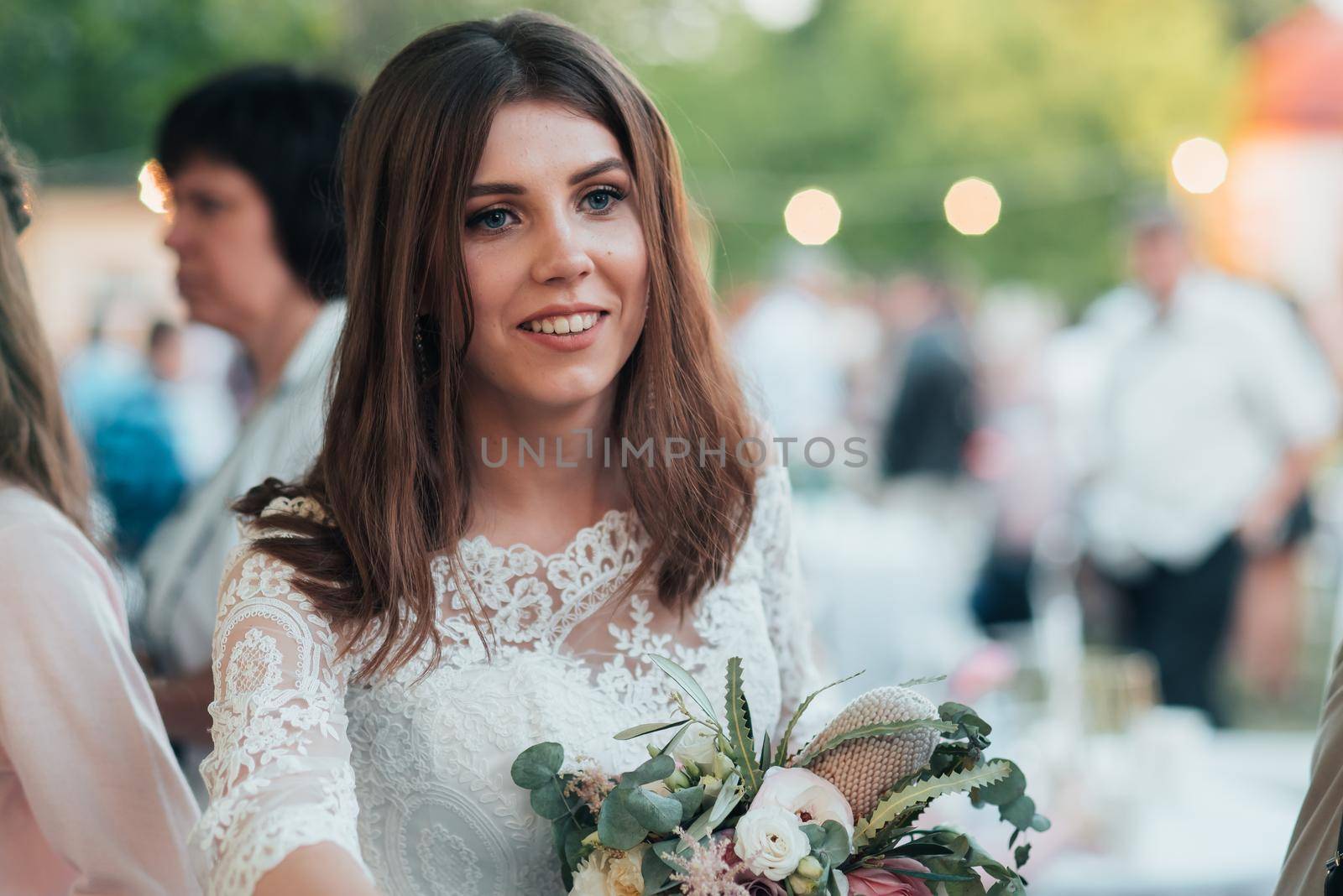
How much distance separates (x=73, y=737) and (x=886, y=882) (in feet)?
3.71

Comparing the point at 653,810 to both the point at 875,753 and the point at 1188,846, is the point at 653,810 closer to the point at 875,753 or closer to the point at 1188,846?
the point at 875,753

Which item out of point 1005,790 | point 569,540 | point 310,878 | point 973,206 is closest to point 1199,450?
point 973,206

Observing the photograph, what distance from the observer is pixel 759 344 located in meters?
10.8

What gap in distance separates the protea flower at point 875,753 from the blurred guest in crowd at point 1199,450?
15.1ft

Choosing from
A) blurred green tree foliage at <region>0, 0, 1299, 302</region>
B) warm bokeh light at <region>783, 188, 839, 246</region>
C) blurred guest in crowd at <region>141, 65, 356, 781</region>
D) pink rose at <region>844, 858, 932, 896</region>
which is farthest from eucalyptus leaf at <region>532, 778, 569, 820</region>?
blurred green tree foliage at <region>0, 0, 1299, 302</region>

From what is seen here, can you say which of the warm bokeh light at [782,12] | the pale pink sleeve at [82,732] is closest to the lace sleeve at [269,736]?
the pale pink sleeve at [82,732]

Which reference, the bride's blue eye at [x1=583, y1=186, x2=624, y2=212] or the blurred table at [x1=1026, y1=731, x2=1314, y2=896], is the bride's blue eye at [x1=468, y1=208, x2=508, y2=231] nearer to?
the bride's blue eye at [x1=583, y1=186, x2=624, y2=212]

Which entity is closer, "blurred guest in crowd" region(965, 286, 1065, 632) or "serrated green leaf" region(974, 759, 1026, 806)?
"serrated green leaf" region(974, 759, 1026, 806)

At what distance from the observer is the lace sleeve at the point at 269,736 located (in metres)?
1.39

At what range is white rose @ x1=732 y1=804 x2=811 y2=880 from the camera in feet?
4.37

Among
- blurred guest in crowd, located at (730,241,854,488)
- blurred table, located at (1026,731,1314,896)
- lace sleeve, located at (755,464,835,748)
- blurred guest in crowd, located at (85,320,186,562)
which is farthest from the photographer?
blurred guest in crowd, located at (730,241,854,488)

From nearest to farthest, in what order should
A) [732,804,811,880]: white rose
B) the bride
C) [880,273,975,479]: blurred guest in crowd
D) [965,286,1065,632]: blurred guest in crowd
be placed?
1. [732,804,811,880]: white rose
2. the bride
3. [965,286,1065,632]: blurred guest in crowd
4. [880,273,975,479]: blurred guest in crowd

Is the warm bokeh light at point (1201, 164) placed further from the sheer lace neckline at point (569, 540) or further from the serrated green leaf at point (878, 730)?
the serrated green leaf at point (878, 730)

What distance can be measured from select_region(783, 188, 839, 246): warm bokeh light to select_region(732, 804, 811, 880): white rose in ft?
26.6
